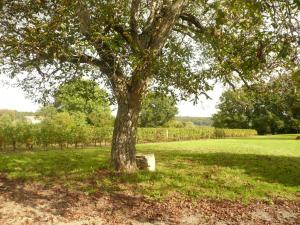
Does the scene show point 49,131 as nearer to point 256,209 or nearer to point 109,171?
point 109,171

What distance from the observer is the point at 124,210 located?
372 inches

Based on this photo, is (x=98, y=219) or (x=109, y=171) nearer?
(x=98, y=219)

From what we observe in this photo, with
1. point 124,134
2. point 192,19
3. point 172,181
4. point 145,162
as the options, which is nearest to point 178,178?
point 172,181

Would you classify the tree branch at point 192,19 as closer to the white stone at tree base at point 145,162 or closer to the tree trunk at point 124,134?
the tree trunk at point 124,134

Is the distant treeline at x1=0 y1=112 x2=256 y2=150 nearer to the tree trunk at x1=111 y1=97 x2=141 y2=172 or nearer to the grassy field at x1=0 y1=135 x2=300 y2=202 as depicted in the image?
the grassy field at x1=0 y1=135 x2=300 y2=202

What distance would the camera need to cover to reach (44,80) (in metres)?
15.4

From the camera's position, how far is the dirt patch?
342 inches

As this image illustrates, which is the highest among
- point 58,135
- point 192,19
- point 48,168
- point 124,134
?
point 192,19

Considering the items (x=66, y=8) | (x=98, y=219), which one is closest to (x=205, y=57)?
(x=66, y=8)

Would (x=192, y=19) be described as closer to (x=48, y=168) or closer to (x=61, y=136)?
(x=48, y=168)

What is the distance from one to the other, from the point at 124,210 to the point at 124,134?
470 cm

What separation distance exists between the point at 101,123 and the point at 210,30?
4589 cm

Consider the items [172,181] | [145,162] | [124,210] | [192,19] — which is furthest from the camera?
[192,19]

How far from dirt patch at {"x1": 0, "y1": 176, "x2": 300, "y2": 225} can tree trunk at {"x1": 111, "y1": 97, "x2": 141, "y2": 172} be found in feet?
9.57
